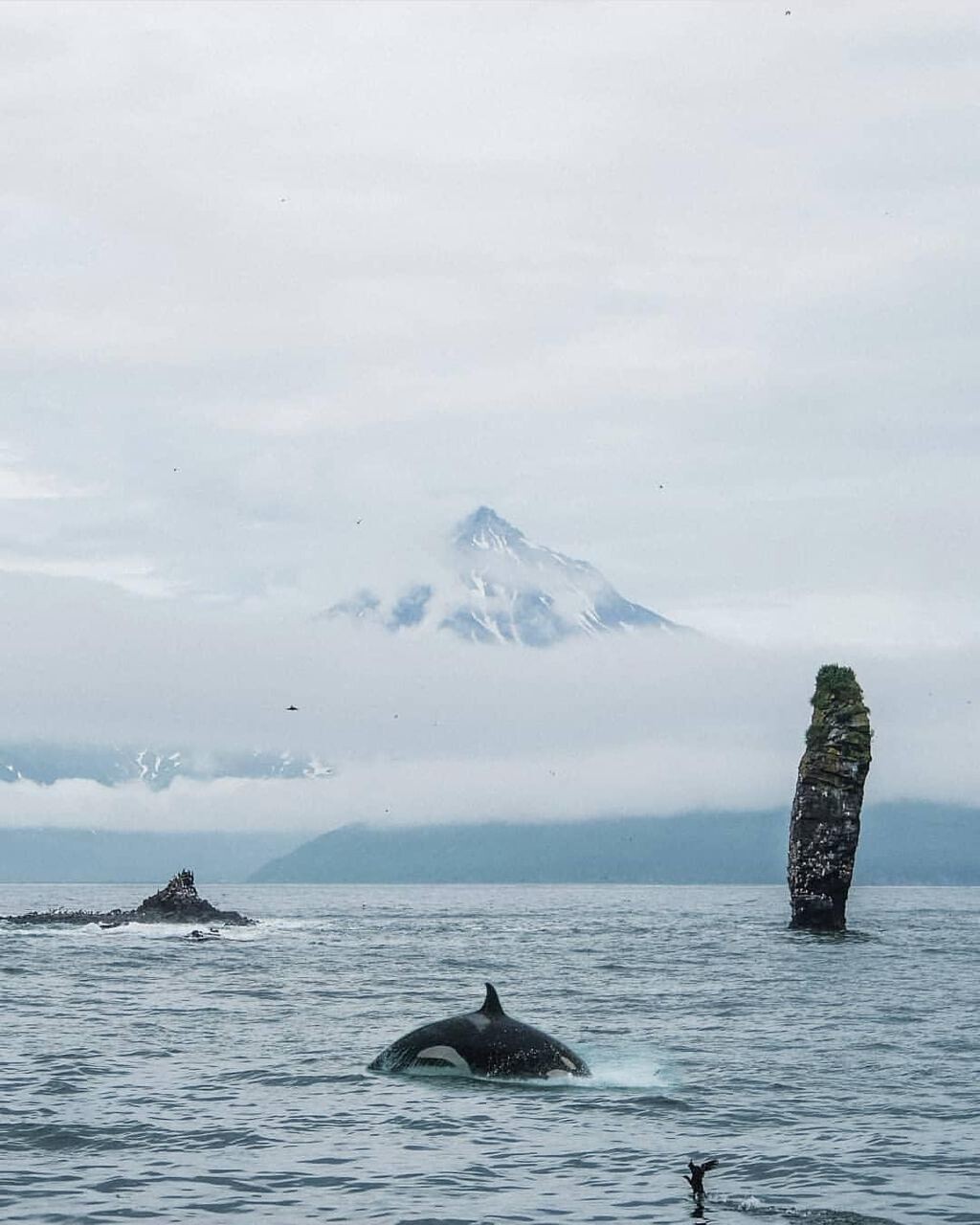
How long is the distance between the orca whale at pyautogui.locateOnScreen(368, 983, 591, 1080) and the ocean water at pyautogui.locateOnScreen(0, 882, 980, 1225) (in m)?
0.51

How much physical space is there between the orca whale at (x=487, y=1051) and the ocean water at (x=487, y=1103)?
20.2 inches

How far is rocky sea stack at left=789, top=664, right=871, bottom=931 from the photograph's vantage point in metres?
74.2

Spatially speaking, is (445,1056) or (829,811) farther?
(829,811)

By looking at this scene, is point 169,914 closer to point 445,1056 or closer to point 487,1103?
point 445,1056

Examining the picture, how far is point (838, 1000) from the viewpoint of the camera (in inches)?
1590

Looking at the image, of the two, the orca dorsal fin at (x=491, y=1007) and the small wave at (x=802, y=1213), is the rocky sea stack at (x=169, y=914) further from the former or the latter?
the small wave at (x=802, y=1213)

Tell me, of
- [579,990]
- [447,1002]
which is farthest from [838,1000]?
[447,1002]

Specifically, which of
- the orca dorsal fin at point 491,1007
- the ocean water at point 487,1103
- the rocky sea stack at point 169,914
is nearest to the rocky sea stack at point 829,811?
the ocean water at point 487,1103

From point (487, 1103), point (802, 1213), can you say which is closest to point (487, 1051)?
point (487, 1103)

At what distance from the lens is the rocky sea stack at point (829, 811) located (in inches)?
2921

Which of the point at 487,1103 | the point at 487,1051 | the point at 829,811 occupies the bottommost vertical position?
the point at 487,1103

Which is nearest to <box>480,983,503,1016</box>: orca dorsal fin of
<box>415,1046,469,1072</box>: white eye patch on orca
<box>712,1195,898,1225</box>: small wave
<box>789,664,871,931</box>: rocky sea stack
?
<box>415,1046,469,1072</box>: white eye patch on orca

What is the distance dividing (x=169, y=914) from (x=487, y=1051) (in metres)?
70.0

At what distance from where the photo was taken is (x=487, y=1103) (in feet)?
77.7
